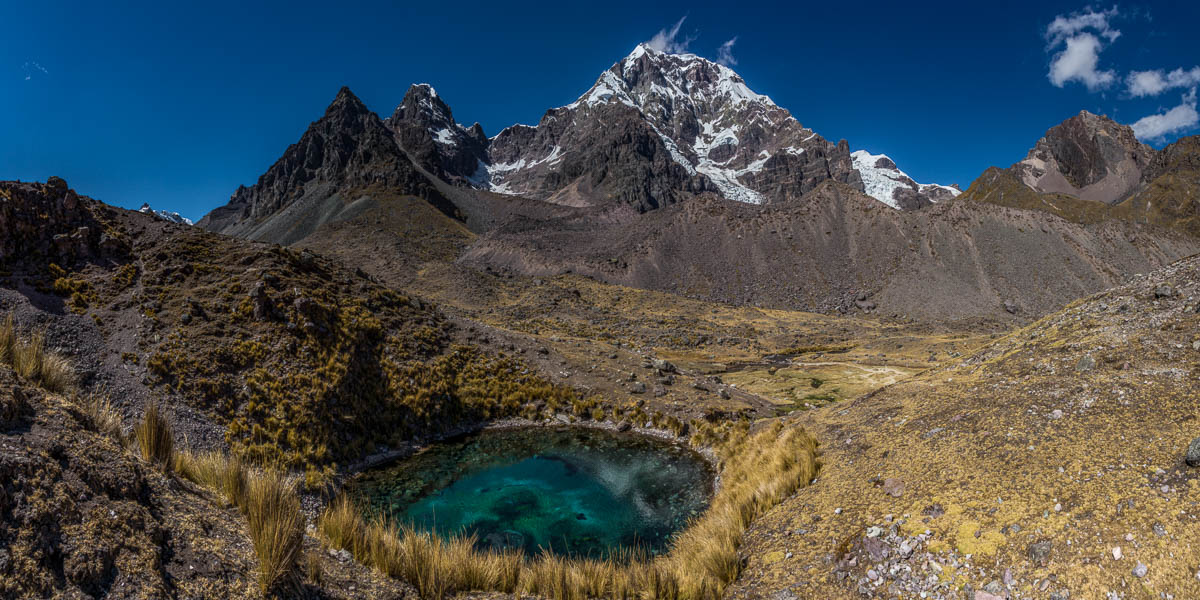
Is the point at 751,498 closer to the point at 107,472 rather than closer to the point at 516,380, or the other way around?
the point at 107,472

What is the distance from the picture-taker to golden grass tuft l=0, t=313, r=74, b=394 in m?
5.38

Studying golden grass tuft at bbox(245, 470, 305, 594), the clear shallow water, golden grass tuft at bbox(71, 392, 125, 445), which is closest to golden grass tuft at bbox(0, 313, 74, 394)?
golden grass tuft at bbox(71, 392, 125, 445)

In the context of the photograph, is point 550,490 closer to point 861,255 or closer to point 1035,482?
point 1035,482

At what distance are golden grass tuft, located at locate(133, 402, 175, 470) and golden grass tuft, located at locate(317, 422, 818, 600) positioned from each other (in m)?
2.15

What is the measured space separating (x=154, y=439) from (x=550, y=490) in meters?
12.2

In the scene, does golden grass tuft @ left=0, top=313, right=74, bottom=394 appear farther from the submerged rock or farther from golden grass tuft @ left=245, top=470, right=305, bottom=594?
the submerged rock

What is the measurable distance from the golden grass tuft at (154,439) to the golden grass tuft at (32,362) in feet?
3.35

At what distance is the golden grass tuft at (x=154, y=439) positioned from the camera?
17.6 ft

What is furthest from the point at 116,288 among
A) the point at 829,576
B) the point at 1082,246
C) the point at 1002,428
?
the point at 1082,246

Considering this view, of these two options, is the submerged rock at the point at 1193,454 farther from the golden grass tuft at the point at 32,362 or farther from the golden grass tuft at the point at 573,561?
the golden grass tuft at the point at 32,362

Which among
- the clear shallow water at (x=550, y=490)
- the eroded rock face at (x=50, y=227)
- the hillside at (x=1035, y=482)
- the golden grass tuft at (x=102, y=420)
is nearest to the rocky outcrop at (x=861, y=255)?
the clear shallow water at (x=550, y=490)

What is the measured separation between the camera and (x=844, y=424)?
13508mm

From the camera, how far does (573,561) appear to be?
9.20 meters

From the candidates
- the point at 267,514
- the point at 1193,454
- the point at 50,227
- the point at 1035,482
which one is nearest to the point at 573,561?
the point at 267,514
